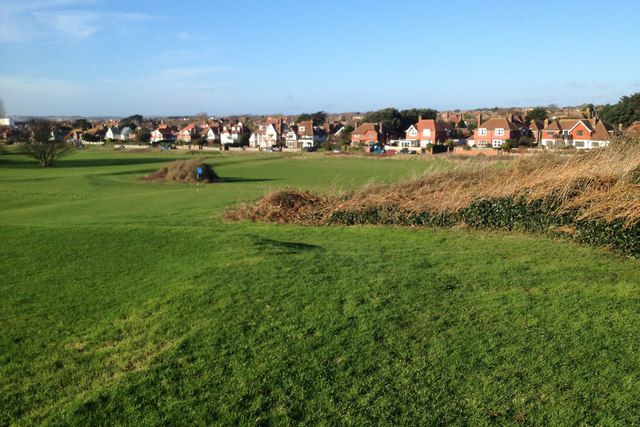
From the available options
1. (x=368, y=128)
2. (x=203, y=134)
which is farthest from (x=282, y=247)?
(x=203, y=134)

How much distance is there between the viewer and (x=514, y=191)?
52.3 ft

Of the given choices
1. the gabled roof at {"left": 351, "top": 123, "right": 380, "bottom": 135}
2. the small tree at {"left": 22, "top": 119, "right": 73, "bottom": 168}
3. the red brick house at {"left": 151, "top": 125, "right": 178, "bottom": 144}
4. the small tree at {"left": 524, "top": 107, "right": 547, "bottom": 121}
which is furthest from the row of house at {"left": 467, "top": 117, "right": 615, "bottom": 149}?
the red brick house at {"left": 151, "top": 125, "right": 178, "bottom": 144}

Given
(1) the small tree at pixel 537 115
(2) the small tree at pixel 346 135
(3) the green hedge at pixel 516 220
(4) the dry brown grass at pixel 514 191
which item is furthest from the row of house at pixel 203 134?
(3) the green hedge at pixel 516 220

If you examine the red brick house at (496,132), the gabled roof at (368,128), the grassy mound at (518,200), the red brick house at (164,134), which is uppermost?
the red brick house at (164,134)

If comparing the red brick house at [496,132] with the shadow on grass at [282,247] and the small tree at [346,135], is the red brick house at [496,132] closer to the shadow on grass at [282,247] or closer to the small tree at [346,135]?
the small tree at [346,135]

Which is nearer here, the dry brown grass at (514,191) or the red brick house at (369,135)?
the dry brown grass at (514,191)

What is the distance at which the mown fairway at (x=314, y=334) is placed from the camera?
18.2 ft

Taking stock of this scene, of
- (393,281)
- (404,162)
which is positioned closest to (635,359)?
(393,281)

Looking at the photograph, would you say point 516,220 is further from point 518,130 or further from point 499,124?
point 518,130

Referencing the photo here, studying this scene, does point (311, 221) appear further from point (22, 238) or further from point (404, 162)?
point (404, 162)

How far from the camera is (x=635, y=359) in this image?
6371 mm

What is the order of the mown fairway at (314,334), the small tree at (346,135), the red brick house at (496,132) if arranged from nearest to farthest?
1. the mown fairway at (314,334)
2. the red brick house at (496,132)
3. the small tree at (346,135)

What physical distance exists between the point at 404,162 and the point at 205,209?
166 feet

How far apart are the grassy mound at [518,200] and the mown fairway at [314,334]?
112 centimetres
